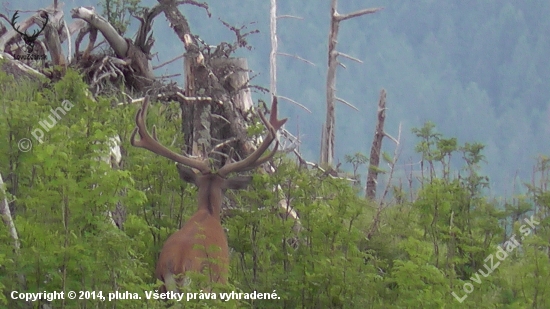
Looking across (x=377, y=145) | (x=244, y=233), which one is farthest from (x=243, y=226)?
(x=377, y=145)

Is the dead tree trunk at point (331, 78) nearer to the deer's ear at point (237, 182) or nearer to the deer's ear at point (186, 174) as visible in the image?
the deer's ear at point (237, 182)

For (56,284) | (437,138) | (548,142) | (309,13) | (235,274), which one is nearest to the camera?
(56,284)

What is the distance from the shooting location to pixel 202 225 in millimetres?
6578

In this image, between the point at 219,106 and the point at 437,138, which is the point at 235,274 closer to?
the point at 437,138

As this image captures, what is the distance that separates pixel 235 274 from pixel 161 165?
1.22 meters

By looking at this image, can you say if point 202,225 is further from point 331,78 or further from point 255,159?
point 331,78

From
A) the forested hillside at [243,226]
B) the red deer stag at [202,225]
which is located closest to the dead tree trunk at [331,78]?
the forested hillside at [243,226]

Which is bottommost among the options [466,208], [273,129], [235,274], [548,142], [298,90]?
[235,274]

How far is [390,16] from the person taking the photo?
1708 inches

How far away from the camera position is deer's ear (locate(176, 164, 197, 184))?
23.9 ft

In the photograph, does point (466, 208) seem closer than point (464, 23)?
Yes

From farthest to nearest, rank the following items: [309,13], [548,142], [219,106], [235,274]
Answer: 1. [309,13]
2. [548,142]
3. [219,106]
4. [235,274]

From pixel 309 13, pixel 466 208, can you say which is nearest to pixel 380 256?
pixel 466 208

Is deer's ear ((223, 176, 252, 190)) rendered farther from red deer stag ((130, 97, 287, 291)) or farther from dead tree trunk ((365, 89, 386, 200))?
dead tree trunk ((365, 89, 386, 200))
